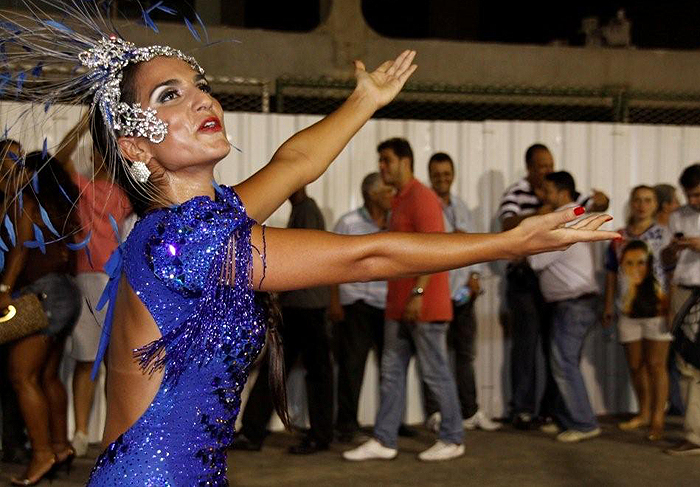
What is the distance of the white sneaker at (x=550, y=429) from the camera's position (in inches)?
297

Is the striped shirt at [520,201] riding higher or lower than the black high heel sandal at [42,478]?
higher

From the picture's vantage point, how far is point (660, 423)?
730 centimetres

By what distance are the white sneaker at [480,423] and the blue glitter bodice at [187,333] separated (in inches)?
206

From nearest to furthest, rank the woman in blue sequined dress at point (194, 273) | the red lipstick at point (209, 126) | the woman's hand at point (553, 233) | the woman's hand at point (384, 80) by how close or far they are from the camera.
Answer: the woman's hand at point (553, 233), the woman in blue sequined dress at point (194, 273), the red lipstick at point (209, 126), the woman's hand at point (384, 80)

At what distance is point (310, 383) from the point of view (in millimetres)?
7027

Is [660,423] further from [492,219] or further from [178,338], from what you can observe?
[178,338]

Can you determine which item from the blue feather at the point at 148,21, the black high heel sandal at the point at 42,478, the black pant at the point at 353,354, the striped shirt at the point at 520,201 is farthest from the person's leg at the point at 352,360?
the blue feather at the point at 148,21

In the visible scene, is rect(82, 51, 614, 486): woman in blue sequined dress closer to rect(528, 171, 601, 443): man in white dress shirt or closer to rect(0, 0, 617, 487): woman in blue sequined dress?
rect(0, 0, 617, 487): woman in blue sequined dress

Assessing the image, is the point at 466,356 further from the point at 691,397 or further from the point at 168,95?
the point at 168,95

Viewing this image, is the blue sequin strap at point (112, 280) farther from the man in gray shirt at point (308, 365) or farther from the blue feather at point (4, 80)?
the man in gray shirt at point (308, 365)

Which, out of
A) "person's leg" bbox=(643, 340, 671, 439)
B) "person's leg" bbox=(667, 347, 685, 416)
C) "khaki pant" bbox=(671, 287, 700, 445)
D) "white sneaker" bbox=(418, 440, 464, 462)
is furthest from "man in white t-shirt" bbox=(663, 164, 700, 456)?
"white sneaker" bbox=(418, 440, 464, 462)

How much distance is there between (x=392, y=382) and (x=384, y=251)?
4.39m

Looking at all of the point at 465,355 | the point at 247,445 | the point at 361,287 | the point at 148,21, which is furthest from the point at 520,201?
the point at 148,21

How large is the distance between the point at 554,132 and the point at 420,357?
2342 millimetres
